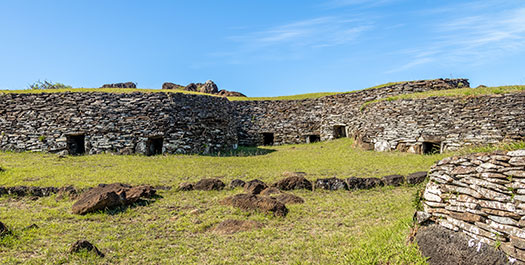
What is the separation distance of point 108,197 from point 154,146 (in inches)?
402

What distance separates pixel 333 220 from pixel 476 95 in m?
13.2

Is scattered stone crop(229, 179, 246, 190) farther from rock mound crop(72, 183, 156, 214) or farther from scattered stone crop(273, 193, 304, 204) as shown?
rock mound crop(72, 183, 156, 214)

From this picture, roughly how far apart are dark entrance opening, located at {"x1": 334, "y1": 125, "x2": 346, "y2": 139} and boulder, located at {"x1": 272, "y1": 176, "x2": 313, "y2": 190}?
1480cm

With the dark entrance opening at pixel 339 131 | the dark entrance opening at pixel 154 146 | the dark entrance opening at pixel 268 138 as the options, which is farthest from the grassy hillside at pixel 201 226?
the dark entrance opening at pixel 268 138

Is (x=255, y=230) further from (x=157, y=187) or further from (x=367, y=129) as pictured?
(x=367, y=129)

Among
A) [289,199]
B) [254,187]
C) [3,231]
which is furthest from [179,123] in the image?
[3,231]

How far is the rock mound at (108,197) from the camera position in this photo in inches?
365

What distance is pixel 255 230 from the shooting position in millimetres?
7988

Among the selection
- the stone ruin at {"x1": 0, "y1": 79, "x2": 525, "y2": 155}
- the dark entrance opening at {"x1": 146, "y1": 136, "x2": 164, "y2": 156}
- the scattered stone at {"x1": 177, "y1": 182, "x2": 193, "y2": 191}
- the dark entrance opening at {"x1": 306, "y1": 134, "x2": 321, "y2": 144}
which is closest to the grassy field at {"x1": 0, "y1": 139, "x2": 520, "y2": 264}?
the scattered stone at {"x1": 177, "y1": 182, "x2": 193, "y2": 191}

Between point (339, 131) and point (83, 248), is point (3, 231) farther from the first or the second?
point (339, 131)

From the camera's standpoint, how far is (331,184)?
37.9ft

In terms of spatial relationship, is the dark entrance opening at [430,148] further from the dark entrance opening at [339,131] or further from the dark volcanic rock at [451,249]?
the dark volcanic rock at [451,249]

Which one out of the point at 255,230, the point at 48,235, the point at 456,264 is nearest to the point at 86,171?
the point at 48,235

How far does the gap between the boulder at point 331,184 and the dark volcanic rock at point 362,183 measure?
Result: 195 millimetres
